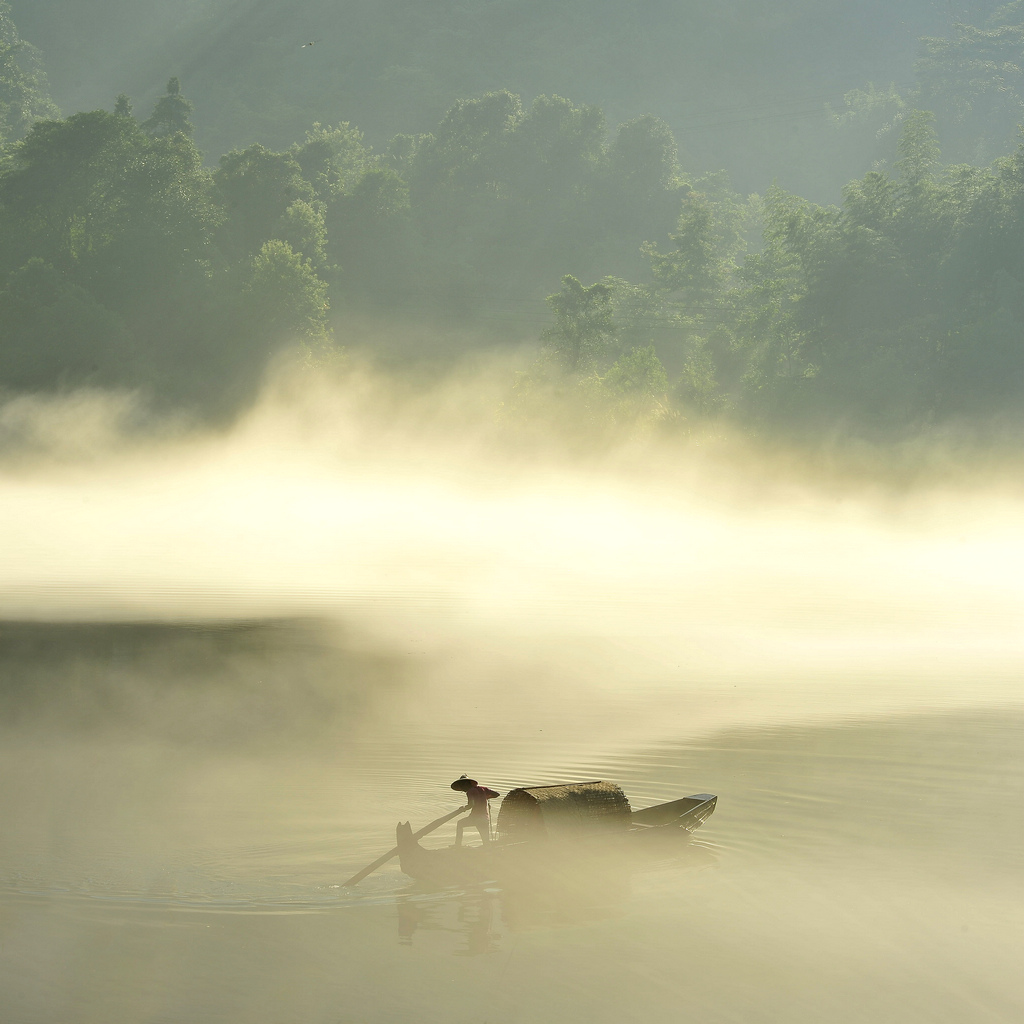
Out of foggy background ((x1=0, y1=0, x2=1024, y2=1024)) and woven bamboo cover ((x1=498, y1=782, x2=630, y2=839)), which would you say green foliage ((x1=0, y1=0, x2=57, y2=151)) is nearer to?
foggy background ((x1=0, y1=0, x2=1024, y2=1024))

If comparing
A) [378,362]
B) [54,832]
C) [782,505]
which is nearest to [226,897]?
[54,832]

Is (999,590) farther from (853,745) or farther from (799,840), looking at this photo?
(799,840)

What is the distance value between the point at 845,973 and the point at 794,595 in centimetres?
3137

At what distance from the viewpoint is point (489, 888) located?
13023 millimetres

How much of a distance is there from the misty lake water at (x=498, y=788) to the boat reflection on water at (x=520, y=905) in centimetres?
4

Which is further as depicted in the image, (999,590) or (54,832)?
(999,590)

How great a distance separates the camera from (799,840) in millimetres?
14703

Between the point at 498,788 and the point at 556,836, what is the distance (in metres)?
2.67

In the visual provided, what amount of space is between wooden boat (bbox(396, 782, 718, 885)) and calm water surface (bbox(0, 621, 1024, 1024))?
249mm

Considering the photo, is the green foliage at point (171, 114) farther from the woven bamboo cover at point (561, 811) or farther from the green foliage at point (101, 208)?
the woven bamboo cover at point (561, 811)

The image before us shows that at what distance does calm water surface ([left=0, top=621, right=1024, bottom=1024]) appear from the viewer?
420 inches

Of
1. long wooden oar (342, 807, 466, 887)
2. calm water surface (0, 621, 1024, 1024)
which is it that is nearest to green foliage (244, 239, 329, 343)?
calm water surface (0, 621, 1024, 1024)

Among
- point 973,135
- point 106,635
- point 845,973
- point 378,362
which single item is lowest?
point 845,973

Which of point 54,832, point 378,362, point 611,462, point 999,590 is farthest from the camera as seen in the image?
point 378,362
